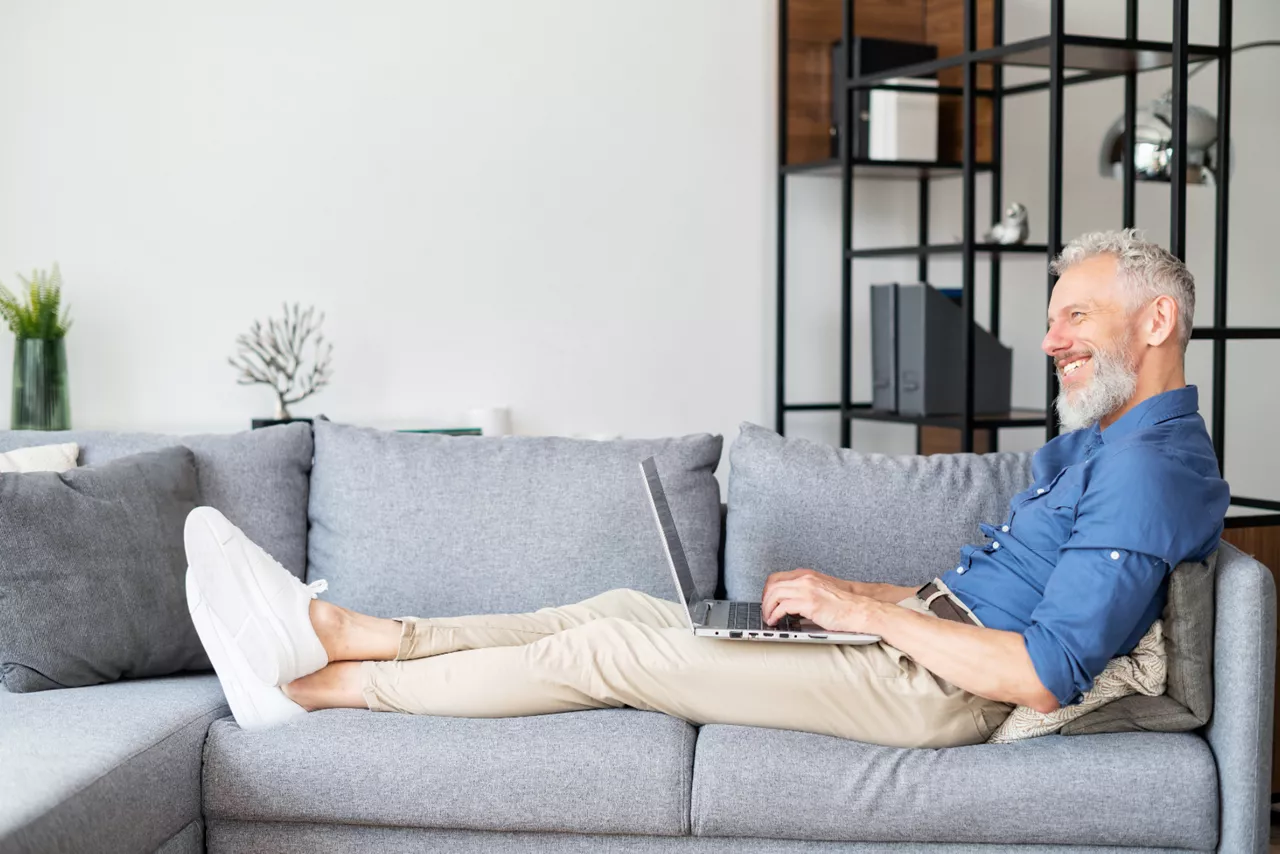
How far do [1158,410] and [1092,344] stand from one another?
6.3 inches

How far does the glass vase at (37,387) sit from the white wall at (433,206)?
0.26 metres

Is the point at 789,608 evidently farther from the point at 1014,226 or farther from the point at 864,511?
the point at 1014,226

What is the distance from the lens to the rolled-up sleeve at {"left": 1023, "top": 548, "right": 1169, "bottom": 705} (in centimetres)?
185

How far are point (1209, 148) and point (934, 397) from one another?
0.97m

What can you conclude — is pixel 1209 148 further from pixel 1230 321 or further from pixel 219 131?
pixel 219 131

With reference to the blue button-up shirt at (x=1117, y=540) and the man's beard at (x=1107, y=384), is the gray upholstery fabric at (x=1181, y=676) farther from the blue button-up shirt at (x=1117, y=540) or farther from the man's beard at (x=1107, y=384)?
the man's beard at (x=1107, y=384)

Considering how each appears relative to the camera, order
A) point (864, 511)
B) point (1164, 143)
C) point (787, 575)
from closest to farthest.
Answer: point (787, 575)
point (864, 511)
point (1164, 143)

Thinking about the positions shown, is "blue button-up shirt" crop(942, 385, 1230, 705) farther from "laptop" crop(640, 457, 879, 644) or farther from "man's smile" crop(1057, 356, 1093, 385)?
"laptop" crop(640, 457, 879, 644)

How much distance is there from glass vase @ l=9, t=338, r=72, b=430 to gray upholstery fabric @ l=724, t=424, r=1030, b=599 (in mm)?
1916

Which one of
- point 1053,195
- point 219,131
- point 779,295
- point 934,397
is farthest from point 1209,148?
point 219,131

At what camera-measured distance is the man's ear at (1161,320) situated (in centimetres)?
212

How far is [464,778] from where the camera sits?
6.48 feet

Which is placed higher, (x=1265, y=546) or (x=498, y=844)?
(x=1265, y=546)

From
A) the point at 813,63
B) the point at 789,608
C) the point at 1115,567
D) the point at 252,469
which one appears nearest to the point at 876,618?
the point at 789,608
